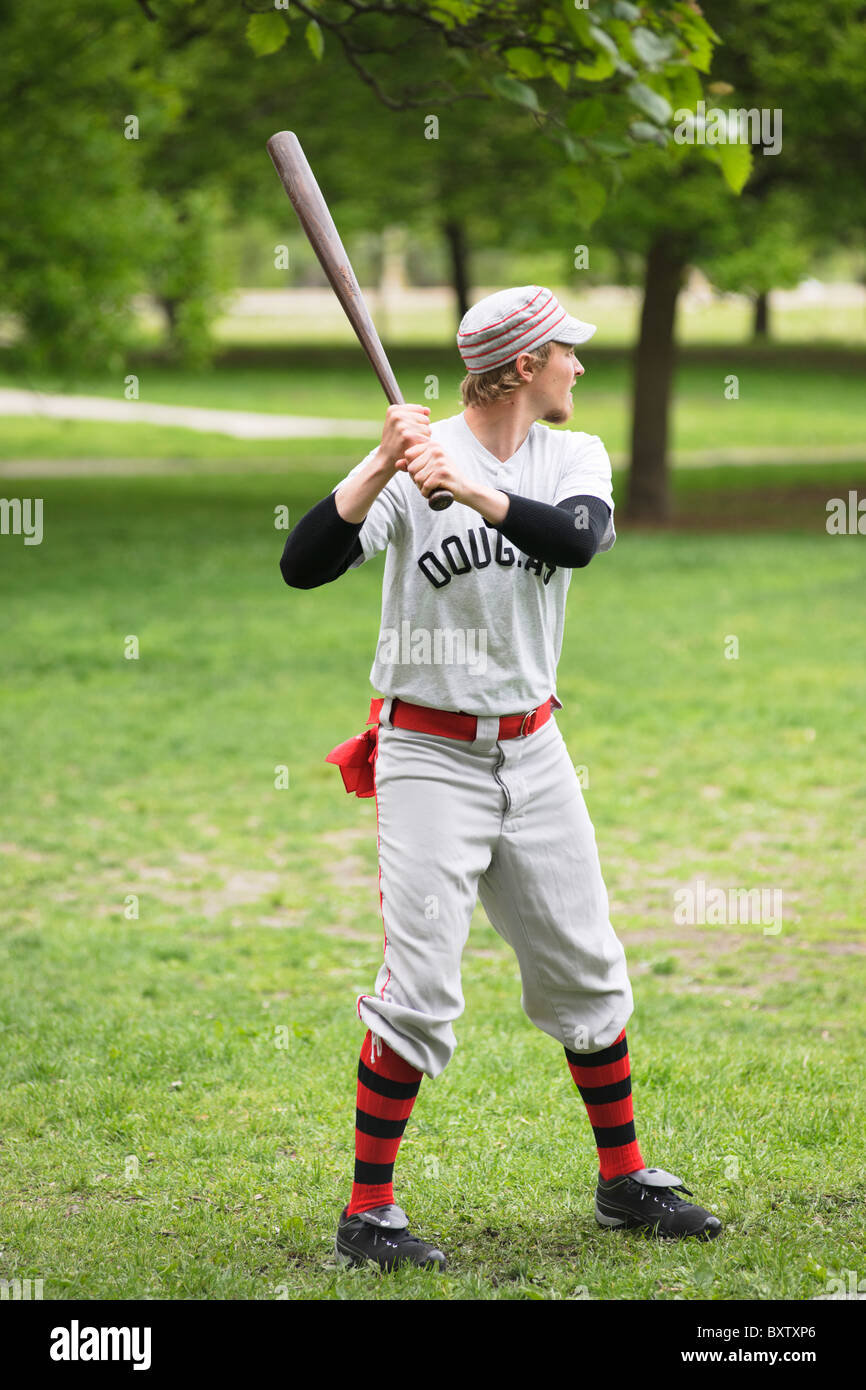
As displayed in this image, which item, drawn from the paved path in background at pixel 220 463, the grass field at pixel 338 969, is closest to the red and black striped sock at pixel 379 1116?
the grass field at pixel 338 969

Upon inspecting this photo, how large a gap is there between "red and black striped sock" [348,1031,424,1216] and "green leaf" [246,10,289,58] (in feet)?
9.82

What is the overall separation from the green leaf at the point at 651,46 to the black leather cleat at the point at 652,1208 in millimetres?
3072

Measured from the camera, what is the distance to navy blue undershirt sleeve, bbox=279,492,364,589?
319 centimetres

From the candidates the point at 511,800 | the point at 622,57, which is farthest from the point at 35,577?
the point at 511,800

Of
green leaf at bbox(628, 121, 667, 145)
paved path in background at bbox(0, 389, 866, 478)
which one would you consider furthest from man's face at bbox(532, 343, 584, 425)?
paved path in background at bbox(0, 389, 866, 478)

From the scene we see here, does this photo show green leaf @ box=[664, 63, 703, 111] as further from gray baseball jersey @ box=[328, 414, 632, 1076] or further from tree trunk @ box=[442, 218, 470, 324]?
tree trunk @ box=[442, 218, 470, 324]

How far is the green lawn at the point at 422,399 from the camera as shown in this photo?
26828mm

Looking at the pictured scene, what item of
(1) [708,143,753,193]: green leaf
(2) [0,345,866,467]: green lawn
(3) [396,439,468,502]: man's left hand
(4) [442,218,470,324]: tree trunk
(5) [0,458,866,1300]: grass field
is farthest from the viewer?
(4) [442,218,470,324]: tree trunk

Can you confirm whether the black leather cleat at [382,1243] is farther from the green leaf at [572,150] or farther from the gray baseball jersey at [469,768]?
the green leaf at [572,150]

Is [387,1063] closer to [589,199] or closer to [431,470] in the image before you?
[431,470]

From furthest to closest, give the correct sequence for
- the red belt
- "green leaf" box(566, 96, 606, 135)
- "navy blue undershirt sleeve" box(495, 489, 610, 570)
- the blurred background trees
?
1. the blurred background trees
2. "green leaf" box(566, 96, 606, 135)
3. the red belt
4. "navy blue undershirt sleeve" box(495, 489, 610, 570)

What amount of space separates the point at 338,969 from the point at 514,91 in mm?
3144

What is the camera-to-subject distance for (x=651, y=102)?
181 inches

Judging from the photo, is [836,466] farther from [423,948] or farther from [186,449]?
[423,948]
